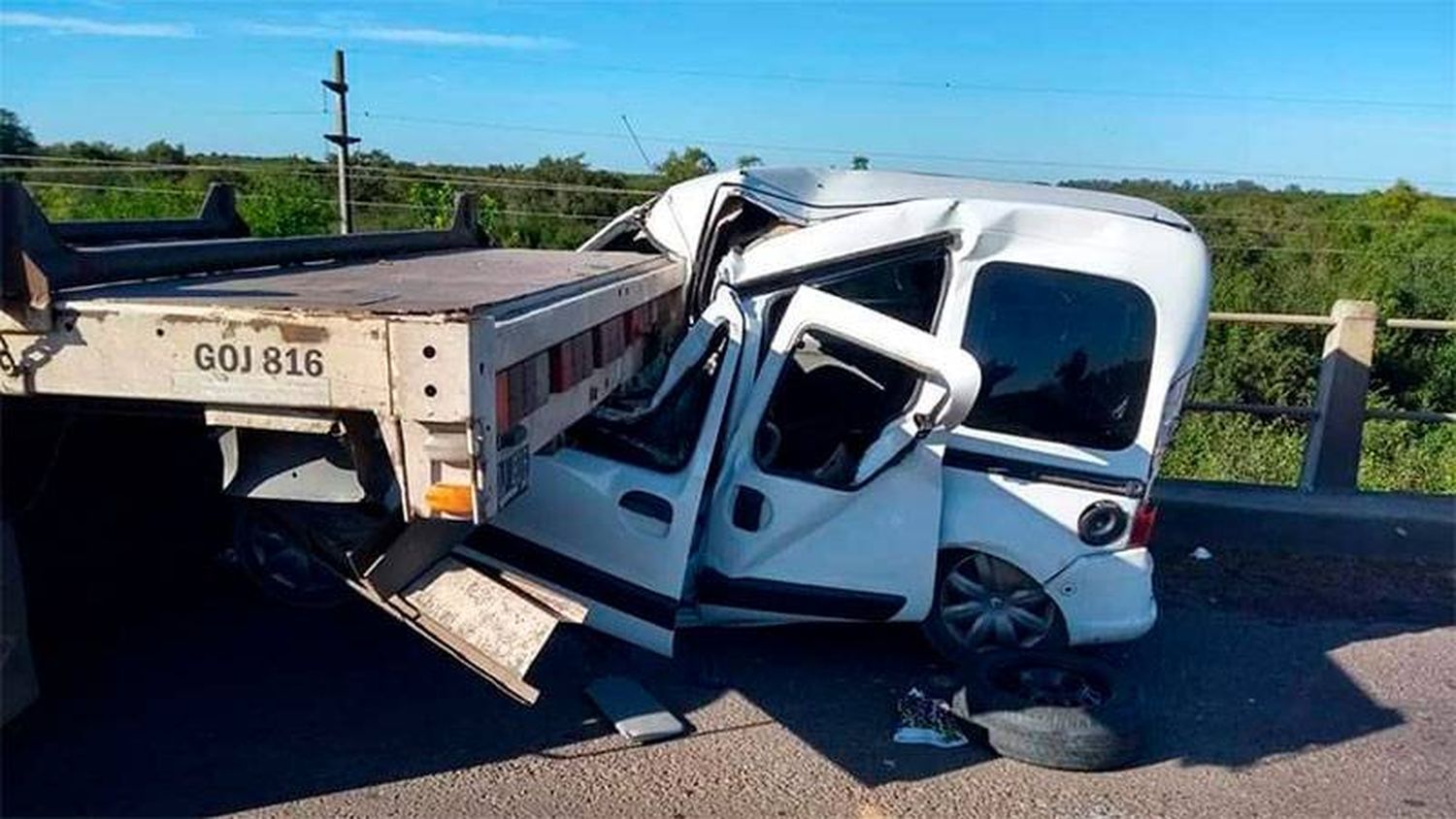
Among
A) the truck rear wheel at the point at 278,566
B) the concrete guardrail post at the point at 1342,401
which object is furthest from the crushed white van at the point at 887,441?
the concrete guardrail post at the point at 1342,401

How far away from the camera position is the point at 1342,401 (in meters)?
6.73

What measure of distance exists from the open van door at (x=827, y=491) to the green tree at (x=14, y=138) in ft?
54.1

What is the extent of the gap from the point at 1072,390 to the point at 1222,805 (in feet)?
→ 5.08

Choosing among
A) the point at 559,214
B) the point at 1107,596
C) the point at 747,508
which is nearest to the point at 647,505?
the point at 747,508

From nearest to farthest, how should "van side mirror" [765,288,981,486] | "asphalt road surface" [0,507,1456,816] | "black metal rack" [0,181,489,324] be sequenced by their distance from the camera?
"black metal rack" [0,181,489,324] < "asphalt road surface" [0,507,1456,816] < "van side mirror" [765,288,981,486]

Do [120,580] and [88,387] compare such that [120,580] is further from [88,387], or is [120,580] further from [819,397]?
[819,397]

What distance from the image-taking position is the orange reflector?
2646 millimetres

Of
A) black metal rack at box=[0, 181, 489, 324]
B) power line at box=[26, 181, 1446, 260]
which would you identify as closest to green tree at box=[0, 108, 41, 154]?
power line at box=[26, 181, 1446, 260]

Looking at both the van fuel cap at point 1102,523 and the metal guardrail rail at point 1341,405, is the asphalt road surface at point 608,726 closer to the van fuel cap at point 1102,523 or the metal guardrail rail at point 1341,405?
the van fuel cap at point 1102,523

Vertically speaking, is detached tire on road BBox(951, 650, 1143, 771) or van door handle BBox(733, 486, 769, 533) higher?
van door handle BBox(733, 486, 769, 533)

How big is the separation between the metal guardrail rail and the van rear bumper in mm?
2542

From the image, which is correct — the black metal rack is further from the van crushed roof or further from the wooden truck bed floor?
the van crushed roof

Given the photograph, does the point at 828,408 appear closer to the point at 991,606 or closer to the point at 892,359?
the point at 892,359

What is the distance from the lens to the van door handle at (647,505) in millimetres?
4105
